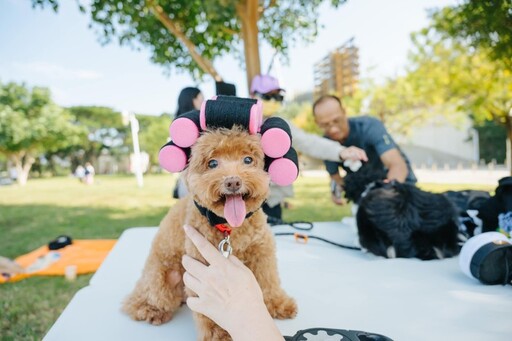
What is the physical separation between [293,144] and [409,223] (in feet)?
3.22

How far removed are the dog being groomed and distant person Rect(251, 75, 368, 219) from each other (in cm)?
113

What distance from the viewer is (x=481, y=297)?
1479 mm

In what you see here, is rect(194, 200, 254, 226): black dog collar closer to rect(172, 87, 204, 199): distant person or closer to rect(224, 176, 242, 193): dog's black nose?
rect(224, 176, 242, 193): dog's black nose

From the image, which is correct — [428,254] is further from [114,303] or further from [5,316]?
[5,316]

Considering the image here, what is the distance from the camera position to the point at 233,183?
999mm

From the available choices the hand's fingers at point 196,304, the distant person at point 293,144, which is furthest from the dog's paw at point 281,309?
the distant person at point 293,144

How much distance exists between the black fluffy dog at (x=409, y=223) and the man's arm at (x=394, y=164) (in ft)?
2.45

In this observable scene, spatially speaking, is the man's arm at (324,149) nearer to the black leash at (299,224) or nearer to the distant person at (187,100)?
the black leash at (299,224)

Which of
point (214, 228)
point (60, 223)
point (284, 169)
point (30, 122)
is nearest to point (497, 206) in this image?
point (284, 169)

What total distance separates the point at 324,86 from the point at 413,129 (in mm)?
15264

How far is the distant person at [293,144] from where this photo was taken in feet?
7.93

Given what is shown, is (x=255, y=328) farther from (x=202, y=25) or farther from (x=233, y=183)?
(x=202, y=25)

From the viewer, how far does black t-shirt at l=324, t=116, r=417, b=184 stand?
10.3 feet

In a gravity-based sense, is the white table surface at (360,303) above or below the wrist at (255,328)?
below
